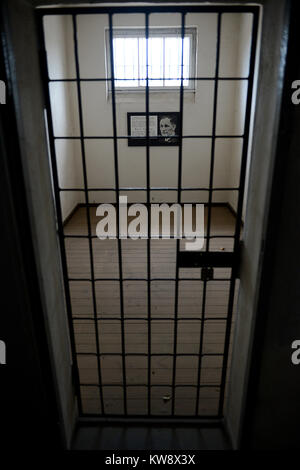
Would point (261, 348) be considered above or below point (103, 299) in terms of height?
above

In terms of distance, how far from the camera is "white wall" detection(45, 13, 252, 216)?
496cm

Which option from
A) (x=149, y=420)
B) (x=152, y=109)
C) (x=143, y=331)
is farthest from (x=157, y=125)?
(x=149, y=420)

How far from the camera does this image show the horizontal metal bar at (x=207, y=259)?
1624mm

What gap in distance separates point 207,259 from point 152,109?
4429 mm

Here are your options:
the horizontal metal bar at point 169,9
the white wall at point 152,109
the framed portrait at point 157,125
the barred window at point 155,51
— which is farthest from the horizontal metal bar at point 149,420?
the barred window at point 155,51

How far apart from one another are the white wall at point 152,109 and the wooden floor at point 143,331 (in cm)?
166

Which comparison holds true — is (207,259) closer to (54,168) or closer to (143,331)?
(54,168)

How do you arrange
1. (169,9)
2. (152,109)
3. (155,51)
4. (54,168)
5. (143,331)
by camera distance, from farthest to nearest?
1. (152,109)
2. (155,51)
3. (143,331)
4. (54,168)
5. (169,9)

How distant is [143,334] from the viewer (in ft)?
9.27

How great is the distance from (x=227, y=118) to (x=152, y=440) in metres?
4.90

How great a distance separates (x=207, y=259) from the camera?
64.2 inches

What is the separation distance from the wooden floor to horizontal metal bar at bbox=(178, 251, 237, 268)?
222 millimetres
